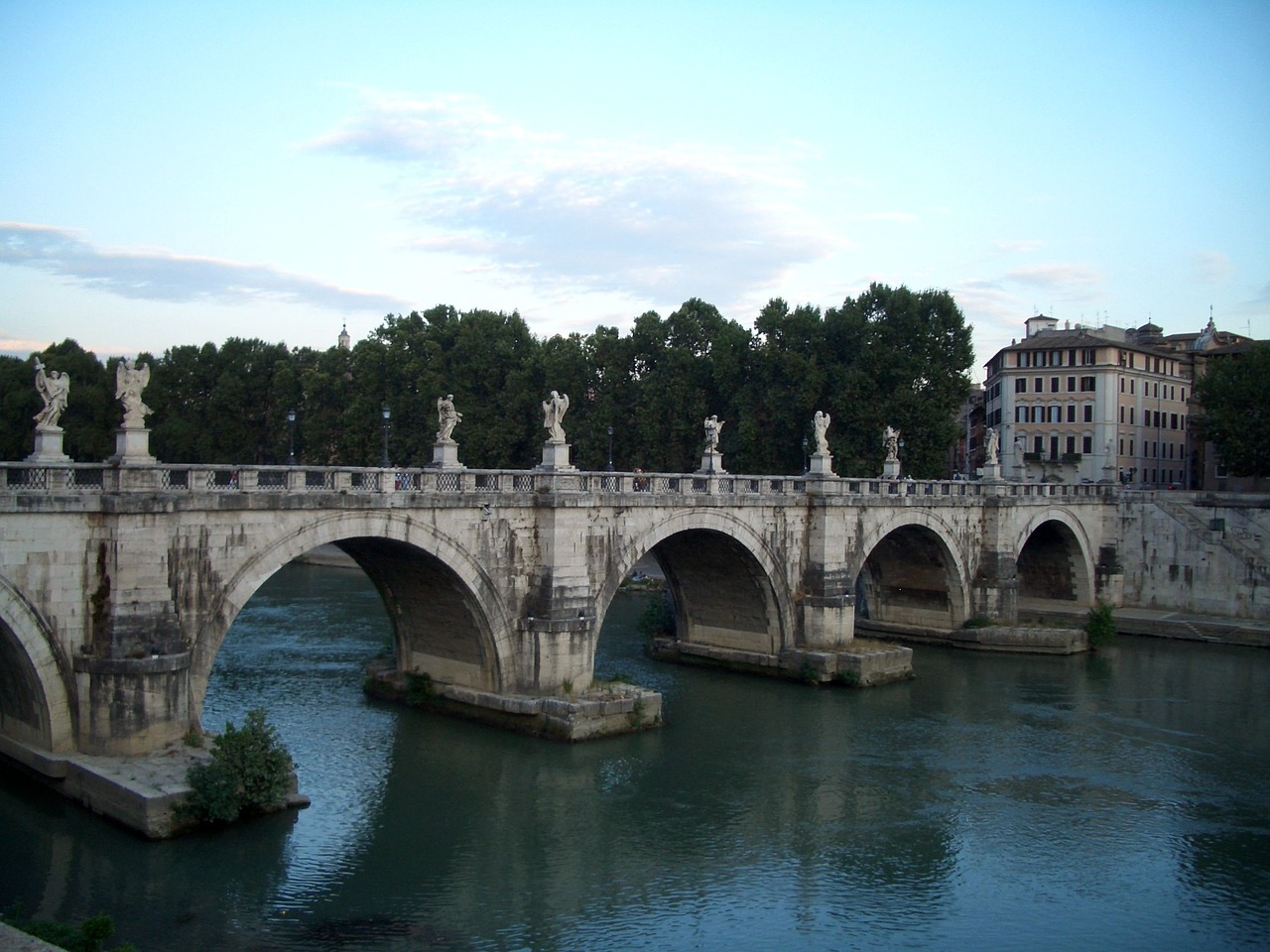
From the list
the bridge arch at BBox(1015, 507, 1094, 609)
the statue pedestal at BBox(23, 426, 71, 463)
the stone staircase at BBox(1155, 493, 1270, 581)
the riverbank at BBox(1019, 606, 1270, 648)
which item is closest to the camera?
the statue pedestal at BBox(23, 426, 71, 463)

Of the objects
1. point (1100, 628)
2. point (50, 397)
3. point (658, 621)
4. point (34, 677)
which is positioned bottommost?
point (1100, 628)

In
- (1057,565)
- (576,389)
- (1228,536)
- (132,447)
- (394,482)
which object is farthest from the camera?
(576,389)

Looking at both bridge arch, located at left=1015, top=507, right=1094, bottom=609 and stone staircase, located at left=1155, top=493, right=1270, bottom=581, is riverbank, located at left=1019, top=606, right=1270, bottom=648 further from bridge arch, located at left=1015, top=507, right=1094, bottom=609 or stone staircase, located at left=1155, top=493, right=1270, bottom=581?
bridge arch, located at left=1015, top=507, right=1094, bottom=609

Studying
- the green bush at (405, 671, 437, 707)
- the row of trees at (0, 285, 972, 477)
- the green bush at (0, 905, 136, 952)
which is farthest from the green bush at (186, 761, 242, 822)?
the row of trees at (0, 285, 972, 477)

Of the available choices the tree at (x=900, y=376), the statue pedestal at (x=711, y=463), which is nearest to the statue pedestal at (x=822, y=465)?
the statue pedestal at (x=711, y=463)

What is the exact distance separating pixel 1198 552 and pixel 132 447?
41820 mm

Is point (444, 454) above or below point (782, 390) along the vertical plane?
below

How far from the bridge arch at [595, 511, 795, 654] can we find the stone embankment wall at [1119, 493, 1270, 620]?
22.3 meters

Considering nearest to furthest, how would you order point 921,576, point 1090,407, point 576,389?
1. point 921,576
2. point 576,389
3. point 1090,407

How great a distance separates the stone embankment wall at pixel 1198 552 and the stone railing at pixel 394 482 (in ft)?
45.8

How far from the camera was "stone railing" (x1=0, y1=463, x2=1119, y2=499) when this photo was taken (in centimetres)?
1966

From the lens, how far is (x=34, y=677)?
63.8 feet

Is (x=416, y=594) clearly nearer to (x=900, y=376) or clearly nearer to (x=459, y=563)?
(x=459, y=563)

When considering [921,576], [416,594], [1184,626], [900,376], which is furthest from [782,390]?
[416,594]
